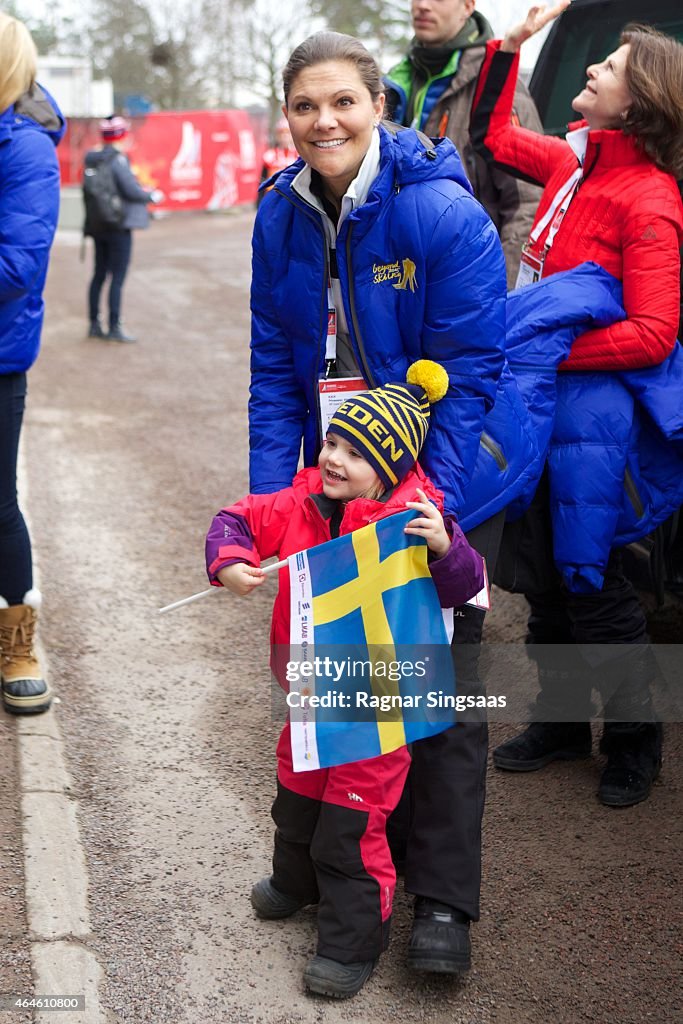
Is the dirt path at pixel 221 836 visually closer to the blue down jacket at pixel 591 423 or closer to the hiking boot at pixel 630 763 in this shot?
the hiking boot at pixel 630 763

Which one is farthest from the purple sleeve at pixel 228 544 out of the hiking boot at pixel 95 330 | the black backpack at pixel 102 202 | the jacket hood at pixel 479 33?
the hiking boot at pixel 95 330

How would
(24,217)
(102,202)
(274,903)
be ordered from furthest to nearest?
(102,202)
(24,217)
(274,903)

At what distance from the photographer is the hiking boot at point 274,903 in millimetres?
3195

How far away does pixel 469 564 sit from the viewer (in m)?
2.81

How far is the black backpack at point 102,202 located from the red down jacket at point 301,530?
9015 millimetres

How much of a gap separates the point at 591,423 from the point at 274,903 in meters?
1.57

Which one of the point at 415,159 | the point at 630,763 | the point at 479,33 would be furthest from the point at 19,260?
the point at 630,763

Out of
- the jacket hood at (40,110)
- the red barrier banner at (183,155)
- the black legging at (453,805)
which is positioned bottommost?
the red barrier banner at (183,155)

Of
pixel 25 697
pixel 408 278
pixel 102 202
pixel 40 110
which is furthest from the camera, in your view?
pixel 102 202

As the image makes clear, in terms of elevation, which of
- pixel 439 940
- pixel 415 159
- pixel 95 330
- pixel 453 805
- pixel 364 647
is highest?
pixel 415 159

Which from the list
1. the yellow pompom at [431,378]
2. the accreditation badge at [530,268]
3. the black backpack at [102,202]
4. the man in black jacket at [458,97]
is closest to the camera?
the yellow pompom at [431,378]

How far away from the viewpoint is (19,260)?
3.86 m

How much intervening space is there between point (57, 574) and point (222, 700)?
152 centimetres

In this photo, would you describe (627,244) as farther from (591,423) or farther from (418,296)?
(418,296)
